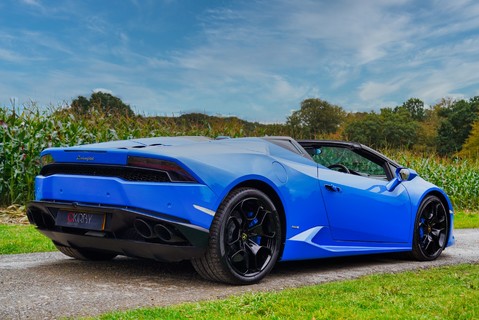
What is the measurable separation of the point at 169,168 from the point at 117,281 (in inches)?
44.1

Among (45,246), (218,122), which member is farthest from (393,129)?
(45,246)

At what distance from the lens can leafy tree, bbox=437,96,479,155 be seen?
2594 inches

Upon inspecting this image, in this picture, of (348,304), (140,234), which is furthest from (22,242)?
(348,304)

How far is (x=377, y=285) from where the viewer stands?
4707 millimetres

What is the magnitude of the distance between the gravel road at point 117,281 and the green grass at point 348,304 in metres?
0.40

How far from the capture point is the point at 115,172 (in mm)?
4695

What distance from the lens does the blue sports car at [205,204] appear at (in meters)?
4.47

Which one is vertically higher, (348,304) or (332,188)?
(332,188)

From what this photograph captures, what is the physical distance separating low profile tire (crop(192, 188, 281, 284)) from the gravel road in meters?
0.13

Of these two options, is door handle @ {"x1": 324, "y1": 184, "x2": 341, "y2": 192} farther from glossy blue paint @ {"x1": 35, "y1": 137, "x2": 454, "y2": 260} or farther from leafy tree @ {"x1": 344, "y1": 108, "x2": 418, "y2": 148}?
leafy tree @ {"x1": 344, "y1": 108, "x2": 418, "y2": 148}

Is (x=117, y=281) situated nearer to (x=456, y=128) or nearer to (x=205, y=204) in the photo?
(x=205, y=204)

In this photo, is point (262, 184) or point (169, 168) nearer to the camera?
point (169, 168)

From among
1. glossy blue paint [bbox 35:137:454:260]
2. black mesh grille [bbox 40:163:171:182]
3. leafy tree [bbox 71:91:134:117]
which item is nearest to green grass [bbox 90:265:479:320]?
glossy blue paint [bbox 35:137:454:260]

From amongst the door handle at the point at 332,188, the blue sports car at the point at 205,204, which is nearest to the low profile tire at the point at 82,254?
the blue sports car at the point at 205,204
